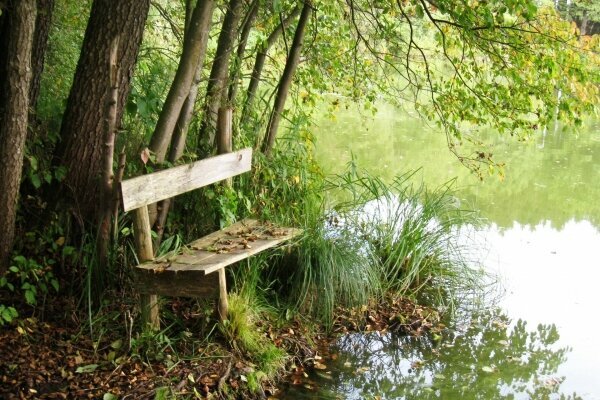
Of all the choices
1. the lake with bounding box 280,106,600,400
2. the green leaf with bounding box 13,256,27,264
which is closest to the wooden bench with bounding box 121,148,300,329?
the green leaf with bounding box 13,256,27,264

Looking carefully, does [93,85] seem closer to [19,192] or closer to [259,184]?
[19,192]

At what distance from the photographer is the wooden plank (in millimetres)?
3719

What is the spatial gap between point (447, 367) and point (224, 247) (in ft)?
6.60

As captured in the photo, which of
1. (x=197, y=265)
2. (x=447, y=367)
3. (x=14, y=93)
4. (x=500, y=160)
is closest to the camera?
(x=14, y=93)

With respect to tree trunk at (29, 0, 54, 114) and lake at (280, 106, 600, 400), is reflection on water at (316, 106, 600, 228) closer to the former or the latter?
lake at (280, 106, 600, 400)

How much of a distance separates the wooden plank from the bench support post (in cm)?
10

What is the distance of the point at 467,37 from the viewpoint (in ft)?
17.3

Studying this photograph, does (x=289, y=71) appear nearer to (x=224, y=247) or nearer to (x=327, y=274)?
(x=327, y=274)

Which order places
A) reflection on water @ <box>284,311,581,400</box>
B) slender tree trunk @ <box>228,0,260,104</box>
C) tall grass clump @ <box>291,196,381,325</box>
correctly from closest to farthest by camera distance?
1. reflection on water @ <box>284,311,581,400</box>
2. tall grass clump @ <box>291,196,381,325</box>
3. slender tree trunk @ <box>228,0,260,104</box>

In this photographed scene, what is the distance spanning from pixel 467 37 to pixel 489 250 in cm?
279

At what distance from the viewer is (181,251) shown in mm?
4199

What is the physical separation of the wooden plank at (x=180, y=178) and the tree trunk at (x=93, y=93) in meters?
0.52

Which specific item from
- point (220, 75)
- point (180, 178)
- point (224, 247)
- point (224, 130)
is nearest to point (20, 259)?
point (180, 178)

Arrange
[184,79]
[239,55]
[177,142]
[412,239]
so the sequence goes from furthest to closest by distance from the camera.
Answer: [412,239], [239,55], [177,142], [184,79]
